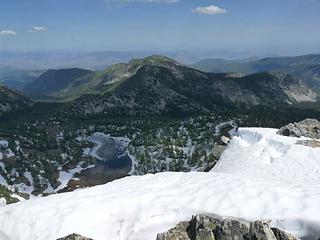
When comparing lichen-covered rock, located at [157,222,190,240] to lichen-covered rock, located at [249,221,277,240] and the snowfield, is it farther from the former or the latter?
lichen-covered rock, located at [249,221,277,240]

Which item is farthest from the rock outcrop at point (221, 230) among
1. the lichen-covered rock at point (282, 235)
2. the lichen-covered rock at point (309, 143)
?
the lichen-covered rock at point (309, 143)

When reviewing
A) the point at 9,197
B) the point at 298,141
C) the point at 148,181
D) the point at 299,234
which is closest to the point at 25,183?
the point at 9,197

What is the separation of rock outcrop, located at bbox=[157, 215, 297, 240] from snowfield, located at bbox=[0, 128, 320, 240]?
150cm

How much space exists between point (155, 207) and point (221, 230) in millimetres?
6439

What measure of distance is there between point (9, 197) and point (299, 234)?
109 meters

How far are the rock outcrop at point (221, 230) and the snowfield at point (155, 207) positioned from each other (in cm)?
150

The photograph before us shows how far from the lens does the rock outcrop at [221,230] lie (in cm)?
2450

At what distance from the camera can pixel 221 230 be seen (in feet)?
84.3

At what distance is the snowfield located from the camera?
2803 centimetres

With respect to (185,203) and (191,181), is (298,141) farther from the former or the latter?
(185,203)

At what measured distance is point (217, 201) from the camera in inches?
1188

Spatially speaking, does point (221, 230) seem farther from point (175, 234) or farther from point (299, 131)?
point (299, 131)

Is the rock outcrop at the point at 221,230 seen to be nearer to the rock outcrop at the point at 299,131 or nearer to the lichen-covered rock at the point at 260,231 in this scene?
the lichen-covered rock at the point at 260,231

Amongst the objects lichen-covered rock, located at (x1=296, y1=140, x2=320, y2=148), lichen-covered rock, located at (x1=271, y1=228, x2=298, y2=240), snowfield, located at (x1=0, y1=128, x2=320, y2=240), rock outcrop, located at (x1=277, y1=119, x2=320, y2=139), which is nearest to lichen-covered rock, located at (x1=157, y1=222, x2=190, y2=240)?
snowfield, located at (x1=0, y1=128, x2=320, y2=240)
